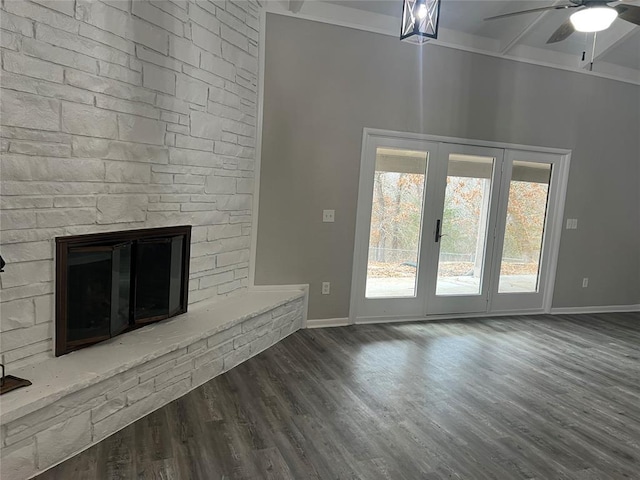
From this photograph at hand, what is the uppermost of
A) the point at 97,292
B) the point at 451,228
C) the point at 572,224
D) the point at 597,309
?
the point at 572,224

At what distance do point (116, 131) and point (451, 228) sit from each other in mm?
3448

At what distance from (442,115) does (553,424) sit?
2999 millimetres

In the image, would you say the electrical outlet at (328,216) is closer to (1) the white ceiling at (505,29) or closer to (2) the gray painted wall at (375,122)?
(2) the gray painted wall at (375,122)

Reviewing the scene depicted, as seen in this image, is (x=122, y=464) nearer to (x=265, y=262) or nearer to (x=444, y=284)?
(x=265, y=262)

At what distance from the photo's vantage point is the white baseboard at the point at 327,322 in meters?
4.29

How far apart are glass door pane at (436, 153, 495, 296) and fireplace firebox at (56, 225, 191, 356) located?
2.81 m

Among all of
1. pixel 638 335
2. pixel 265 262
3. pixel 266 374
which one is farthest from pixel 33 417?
pixel 638 335

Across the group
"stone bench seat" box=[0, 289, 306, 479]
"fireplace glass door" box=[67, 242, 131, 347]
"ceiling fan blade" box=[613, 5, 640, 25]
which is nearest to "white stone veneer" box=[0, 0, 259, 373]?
"fireplace glass door" box=[67, 242, 131, 347]

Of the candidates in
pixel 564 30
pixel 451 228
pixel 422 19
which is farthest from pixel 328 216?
pixel 564 30

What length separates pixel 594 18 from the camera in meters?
2.61

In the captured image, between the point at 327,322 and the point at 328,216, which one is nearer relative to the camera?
the point at 328,216

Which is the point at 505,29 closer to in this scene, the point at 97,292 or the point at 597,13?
the point at 597,13

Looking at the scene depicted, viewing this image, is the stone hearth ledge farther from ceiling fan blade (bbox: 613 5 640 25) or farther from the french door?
ceiling fan blade (bbox: 613 5 640 25)

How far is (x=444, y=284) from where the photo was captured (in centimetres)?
482
